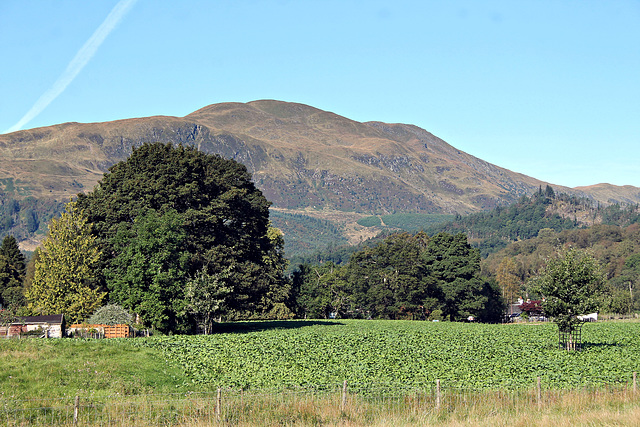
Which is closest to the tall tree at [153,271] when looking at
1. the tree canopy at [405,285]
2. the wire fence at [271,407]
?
the wire fence at [271,407]

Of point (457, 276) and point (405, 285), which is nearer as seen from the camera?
point (405, 285)

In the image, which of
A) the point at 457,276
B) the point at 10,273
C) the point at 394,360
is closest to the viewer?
the point at 394,360

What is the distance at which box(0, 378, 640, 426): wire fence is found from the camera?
22.3 metres

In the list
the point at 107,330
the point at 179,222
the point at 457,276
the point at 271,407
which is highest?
the point at 179,222

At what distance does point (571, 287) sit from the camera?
161 feet

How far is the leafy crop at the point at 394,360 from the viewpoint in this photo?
116 ft

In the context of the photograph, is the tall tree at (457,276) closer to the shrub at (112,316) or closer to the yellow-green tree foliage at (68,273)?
the yellow-green tree foliage at (68,273)

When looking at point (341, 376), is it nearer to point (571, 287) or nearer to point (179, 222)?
point (571, 287)

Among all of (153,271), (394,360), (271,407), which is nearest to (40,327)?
(153,271)

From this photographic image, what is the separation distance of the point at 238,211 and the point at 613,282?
163 m

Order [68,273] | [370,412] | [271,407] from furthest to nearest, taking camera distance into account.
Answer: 1. [68,273]
2. [370,412]
3. [271,407]

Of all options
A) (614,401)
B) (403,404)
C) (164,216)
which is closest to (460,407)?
(403,404)

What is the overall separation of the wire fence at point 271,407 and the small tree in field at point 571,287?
21210 mm

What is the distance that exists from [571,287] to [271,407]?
1296 inches
